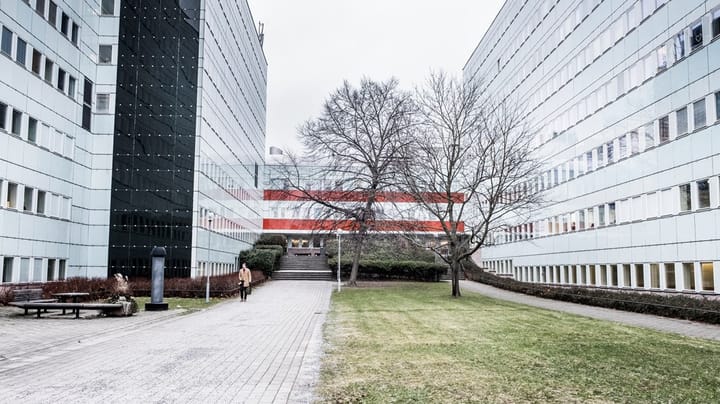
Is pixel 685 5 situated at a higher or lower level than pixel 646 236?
higher

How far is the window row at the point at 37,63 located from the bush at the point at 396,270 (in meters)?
21.7

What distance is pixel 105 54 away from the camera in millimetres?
36062

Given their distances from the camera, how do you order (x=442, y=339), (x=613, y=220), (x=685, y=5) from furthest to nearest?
(x=613, y=220) < (x=685, y=5) < (x=442, y=339)

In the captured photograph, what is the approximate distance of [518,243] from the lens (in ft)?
163

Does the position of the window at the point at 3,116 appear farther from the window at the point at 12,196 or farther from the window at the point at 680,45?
the window at the point at 680,45

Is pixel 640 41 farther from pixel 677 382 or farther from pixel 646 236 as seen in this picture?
pixel 677 382

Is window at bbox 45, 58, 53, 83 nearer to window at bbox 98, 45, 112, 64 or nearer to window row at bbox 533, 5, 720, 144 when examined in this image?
window at bbox 98, 45, 112, 64

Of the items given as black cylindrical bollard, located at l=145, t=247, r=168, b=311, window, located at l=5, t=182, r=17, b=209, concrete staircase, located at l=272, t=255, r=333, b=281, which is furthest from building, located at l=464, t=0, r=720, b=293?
window, located at l=5, t=182, r=17, b=209

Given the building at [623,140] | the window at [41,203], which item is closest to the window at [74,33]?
the window at [41,203]

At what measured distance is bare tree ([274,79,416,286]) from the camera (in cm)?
3794

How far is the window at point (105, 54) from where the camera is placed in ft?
118

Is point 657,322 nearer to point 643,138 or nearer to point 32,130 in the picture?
point 643,138

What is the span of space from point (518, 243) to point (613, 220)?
1705 cm

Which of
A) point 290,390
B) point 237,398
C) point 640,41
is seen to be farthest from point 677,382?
point 640,41
